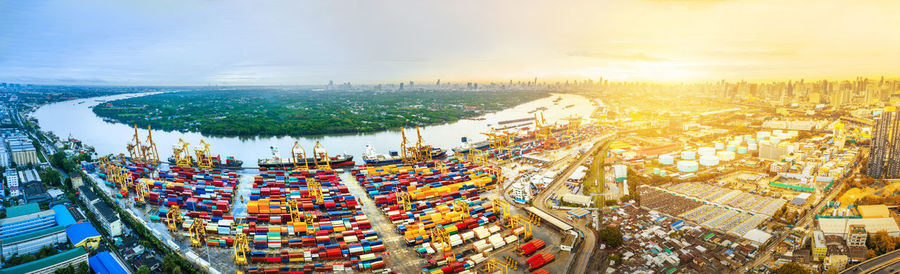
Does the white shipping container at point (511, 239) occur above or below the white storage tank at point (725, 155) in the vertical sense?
below

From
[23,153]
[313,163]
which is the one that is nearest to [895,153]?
[313,163]

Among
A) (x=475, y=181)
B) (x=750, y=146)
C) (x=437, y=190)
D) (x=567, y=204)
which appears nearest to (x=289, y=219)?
(x=437, y=190)

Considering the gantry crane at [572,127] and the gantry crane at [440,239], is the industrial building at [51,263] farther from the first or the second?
the gantry crane at [572,127]

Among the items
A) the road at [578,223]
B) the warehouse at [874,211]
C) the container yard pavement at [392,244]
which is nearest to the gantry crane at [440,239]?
the container yard pavement at [392,244]

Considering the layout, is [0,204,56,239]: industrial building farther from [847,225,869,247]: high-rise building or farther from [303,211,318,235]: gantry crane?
[847,225,869,247]: high-rise building

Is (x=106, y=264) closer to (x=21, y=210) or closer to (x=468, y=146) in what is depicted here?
(x=21, y=210)

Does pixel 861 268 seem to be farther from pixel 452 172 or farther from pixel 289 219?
pixel 289 219
